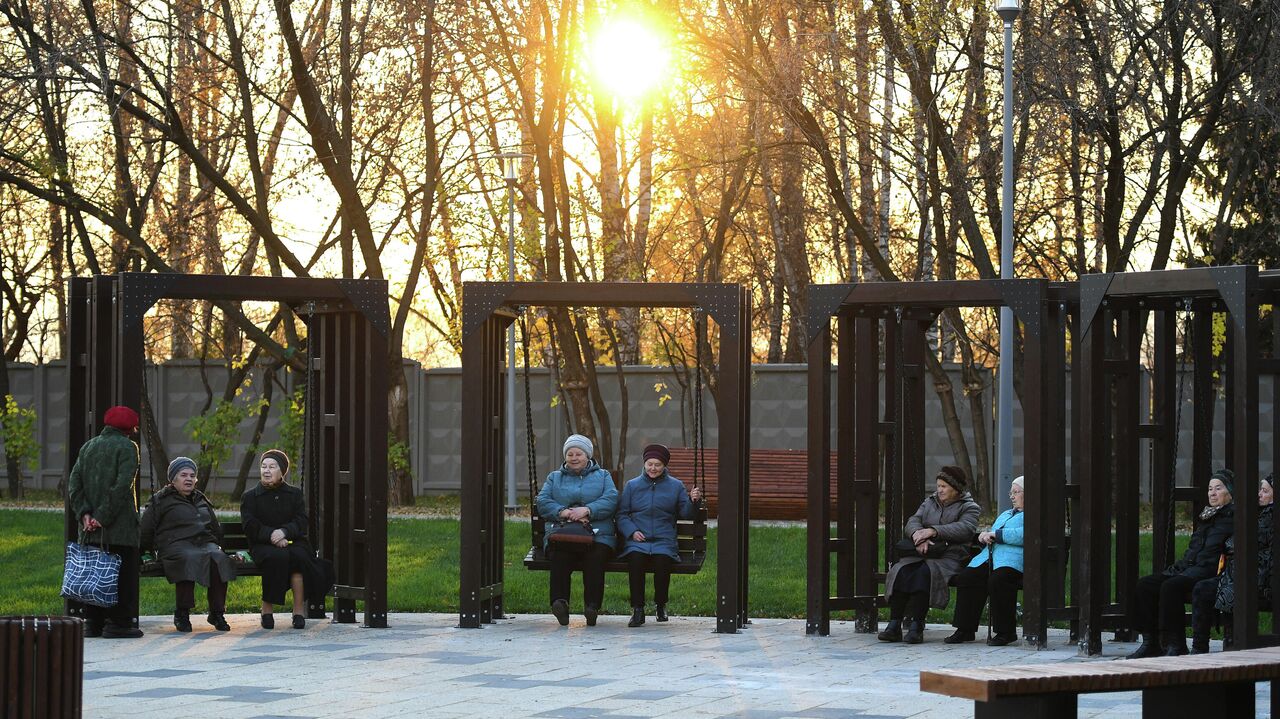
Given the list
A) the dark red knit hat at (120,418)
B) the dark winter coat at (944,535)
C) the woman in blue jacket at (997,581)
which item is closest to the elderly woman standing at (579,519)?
the dark winter coat at (944,535)

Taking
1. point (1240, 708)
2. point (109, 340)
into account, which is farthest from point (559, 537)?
point (1240, 708)

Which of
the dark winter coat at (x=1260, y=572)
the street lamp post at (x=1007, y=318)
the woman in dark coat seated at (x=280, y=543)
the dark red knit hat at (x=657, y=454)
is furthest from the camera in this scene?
the street lamp post at (x=1007, y=318)

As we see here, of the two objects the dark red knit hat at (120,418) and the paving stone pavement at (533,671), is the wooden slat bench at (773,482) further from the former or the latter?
the dark red knit hat at (120,418)

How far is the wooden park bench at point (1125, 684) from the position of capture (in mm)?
6695

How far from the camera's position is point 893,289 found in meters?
12.7

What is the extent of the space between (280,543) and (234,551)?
580mm

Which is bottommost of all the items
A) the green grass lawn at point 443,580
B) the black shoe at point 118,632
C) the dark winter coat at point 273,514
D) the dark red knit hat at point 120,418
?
the green grass lawn at point 443,580

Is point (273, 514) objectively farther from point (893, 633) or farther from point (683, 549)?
point (893, 633)

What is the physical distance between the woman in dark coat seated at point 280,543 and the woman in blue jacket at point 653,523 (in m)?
2.19

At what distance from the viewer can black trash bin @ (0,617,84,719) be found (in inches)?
282

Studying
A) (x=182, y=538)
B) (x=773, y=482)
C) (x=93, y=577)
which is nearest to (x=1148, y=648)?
(x=182, y=538)

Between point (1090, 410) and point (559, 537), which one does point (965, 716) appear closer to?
point (1090, 410)

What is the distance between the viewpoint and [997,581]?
492 inches

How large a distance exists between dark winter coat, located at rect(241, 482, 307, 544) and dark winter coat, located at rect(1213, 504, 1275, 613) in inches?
248
